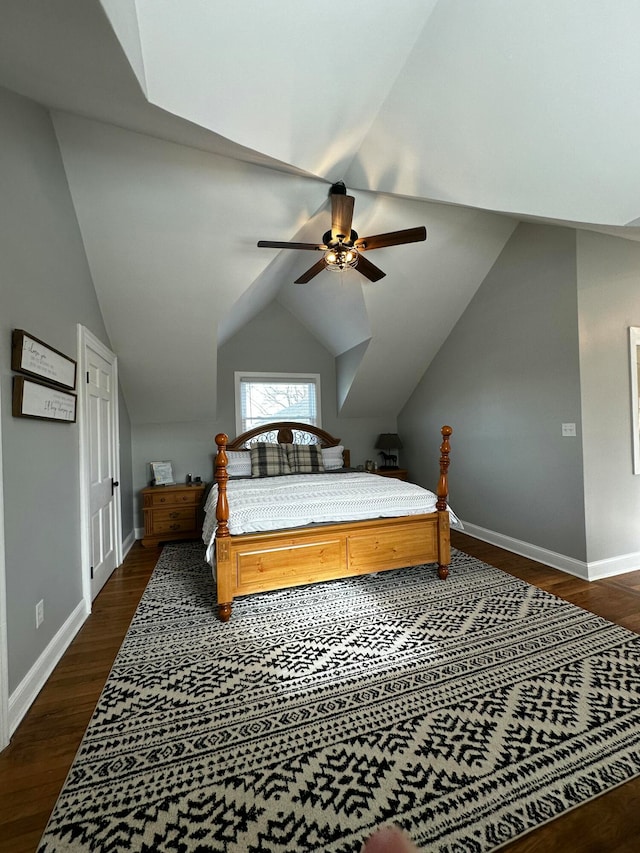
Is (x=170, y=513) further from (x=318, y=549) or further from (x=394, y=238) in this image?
(x=394, y=238)

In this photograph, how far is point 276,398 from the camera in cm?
536

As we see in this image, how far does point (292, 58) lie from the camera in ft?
6.33

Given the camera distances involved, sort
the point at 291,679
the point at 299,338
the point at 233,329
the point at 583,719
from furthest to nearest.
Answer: the point at 299,338 < the point at 233,329 < the point at 291,679 < the point at 583,719

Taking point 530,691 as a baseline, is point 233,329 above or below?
above

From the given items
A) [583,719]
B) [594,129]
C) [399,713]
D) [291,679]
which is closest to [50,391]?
[291,679]

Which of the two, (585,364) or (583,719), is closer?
(583,719)

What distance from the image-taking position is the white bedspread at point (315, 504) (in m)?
2.71

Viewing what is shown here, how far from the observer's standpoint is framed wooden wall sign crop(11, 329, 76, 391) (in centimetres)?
176

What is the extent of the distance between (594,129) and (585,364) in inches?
68.8

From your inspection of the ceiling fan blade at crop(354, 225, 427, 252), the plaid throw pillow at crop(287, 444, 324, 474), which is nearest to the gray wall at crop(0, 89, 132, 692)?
the ceiling fan blade at crop(354, 225, 427, 252)

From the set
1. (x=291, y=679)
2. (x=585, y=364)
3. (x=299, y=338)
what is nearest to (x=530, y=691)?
(x=291, y=679)

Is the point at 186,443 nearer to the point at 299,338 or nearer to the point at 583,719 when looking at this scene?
the point at 299,338

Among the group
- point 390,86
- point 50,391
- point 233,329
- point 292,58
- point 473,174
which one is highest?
point 390,86

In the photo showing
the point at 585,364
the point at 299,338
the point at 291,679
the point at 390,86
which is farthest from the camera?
the point at 299,338
